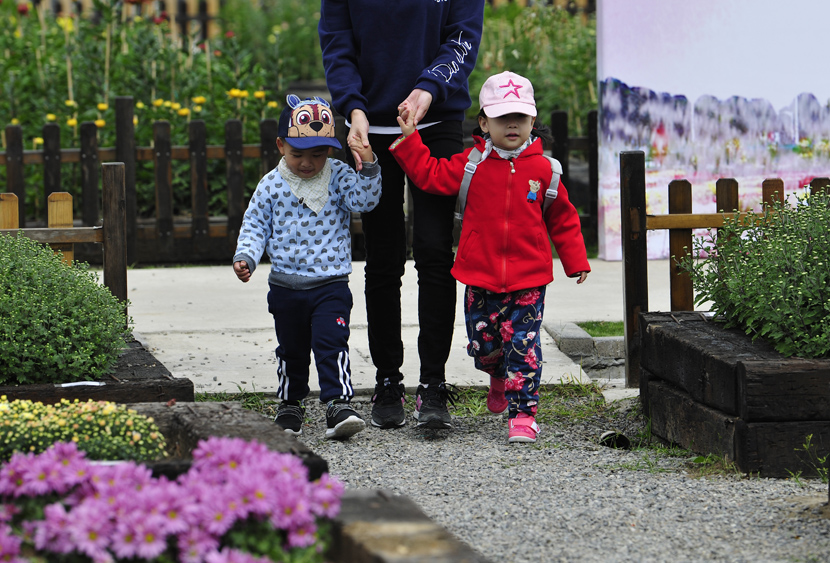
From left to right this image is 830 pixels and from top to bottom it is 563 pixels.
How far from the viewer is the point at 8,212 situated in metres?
4.79

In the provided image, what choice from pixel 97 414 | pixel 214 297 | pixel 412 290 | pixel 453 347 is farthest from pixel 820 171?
pixel 97 414

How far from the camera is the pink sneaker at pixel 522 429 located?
387 centimetres

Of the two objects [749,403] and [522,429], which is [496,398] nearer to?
[522,429]

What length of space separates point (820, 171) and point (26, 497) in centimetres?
695

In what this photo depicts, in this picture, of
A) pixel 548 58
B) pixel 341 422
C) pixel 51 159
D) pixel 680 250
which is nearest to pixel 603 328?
pixel 680 250

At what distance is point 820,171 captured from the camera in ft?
26.0

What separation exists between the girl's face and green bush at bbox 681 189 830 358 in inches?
32.8

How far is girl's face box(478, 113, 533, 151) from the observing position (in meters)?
3.92

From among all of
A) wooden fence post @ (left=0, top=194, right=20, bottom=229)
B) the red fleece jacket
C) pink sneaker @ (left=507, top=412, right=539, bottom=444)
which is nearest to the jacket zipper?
the red fleece jacket

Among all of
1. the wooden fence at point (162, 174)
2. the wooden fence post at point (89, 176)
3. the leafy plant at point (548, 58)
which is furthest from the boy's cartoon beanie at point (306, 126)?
the leafy plant at point (548, 58)

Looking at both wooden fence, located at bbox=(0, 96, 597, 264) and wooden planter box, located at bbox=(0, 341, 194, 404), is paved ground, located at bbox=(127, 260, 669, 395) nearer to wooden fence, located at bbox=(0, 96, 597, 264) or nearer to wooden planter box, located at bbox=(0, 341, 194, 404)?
wooden fence, located at bbox=(0, 96, 597, 264)

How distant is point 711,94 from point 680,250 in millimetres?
3539

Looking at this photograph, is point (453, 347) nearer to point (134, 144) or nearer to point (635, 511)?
point (635, 511)

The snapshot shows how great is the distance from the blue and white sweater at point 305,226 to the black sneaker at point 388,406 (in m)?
0.50
